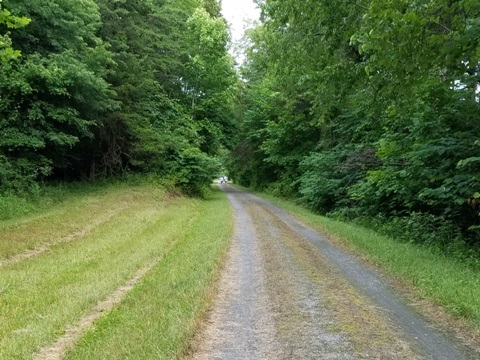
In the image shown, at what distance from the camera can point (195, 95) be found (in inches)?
1238

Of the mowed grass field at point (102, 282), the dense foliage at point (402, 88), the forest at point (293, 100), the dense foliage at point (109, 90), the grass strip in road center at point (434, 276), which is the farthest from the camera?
the dense foliage at point (109, 90)

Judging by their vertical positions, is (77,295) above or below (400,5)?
below

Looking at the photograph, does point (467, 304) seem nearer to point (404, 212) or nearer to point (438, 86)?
point (438, 86)

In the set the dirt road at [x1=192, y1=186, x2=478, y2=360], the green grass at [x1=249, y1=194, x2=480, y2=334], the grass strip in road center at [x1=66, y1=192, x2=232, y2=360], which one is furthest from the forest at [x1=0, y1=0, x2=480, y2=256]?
the grass strip in road center at [x1=66, y1=192, x2=232, y2=360]

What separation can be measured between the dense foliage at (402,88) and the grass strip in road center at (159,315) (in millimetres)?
4806

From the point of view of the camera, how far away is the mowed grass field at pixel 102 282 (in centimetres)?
425

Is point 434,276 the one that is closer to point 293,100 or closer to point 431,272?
point 431,272

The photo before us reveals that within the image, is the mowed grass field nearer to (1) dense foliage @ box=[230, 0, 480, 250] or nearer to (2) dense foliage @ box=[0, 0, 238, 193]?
(2) dense foliage @ box=[0, 0, 238, 193]

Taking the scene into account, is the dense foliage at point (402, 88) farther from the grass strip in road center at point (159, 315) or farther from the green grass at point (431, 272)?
the grass strip in road center at point (159, 315)

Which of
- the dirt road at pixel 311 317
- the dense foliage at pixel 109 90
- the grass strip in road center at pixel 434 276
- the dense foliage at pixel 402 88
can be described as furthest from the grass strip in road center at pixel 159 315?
the dense foliage at pixel 402 88

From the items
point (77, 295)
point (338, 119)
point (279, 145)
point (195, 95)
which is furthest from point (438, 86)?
point (195, 95)

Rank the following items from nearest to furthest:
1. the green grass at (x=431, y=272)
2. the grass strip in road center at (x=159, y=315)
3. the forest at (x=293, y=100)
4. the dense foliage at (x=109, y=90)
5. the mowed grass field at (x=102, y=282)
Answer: the grass strip in road center at (x=159, y=315) < the mowed grass field at (x=102, y=282) < the green grass at (x=431, y=272) < the forest at (x=293, y=100) < the dense foliage at (x=109, y=90)

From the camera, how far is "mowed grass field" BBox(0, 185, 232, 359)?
4246 mm

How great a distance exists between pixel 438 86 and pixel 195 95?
2388 centimetres
